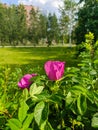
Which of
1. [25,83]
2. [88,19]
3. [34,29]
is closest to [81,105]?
[25,83]

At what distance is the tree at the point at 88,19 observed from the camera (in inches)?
768

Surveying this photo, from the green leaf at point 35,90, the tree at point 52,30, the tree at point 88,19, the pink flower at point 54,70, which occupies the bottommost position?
the tree at point 52,30

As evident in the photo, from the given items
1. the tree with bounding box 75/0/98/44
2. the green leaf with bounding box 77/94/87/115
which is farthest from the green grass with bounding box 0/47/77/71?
the green leaf with bounding box 77/94/87/115

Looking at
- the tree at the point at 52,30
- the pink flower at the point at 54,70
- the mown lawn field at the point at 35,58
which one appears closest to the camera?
the pink flower at the point at 54,70

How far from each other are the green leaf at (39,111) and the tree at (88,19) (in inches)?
712

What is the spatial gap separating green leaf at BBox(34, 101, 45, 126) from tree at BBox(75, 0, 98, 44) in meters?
18.1

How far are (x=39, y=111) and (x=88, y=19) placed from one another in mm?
19096

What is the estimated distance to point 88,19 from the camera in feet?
65.3

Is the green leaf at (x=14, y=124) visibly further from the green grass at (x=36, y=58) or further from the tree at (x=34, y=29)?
the tree at (x=34, y=29)

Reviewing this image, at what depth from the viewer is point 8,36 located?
68750 mm

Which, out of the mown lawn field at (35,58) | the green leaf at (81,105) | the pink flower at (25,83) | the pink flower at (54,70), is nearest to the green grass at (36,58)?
A: the mown lawn field at (35,58)

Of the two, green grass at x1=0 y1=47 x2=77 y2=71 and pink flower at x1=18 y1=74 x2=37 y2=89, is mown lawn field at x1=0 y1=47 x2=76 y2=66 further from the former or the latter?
pink flower at x1=18 y1=74 x2=37 y2=89

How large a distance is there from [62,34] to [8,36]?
1104 centimetres

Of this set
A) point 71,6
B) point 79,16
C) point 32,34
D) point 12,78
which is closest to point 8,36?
point 32,34
